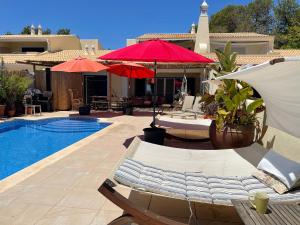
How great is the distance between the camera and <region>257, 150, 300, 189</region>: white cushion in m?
4.04

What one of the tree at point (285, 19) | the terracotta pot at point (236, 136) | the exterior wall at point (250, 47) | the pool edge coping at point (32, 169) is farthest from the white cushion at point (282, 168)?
the tree at point (285, 19)

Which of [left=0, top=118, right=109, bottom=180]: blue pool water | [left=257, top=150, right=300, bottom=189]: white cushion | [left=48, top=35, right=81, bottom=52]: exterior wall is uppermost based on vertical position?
[left=48, top=35, right=81, bottom=52]: exterior wall

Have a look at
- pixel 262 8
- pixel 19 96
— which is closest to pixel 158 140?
pixel 19 96

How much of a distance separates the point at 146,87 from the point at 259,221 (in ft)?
65.8

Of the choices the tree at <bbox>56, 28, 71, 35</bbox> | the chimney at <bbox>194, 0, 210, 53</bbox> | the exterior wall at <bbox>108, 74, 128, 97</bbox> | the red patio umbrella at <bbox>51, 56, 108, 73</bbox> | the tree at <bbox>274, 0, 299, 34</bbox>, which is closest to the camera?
the red patio umbrella at <bbox>51, 56, 108, 73</bbox>

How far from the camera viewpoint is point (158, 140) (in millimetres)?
8180

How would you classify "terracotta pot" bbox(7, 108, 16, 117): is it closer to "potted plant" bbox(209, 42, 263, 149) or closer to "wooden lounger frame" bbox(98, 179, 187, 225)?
"potted plant" bbox(209, 42, 263, 149)

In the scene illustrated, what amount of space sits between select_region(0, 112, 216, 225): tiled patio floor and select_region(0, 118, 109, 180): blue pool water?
1.85 m

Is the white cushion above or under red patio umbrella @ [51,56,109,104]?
under

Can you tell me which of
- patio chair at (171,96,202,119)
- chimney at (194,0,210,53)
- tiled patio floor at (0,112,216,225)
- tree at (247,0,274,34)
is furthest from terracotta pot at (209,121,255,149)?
tree at (247,0,274,34)

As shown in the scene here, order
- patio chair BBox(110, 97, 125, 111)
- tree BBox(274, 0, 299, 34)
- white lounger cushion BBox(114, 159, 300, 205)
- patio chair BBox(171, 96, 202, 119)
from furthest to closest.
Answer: tree BBox(274, 0, 299, 34)
patio chair BBox(110, 97, 125, 111)
patio chair BBox(171, 96, 202, 119)
white lounger cushion BBox(114, 159, 300, 205)

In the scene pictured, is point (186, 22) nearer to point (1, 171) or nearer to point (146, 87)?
point (146, 87)

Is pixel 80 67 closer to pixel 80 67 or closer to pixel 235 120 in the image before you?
pixel 80 67

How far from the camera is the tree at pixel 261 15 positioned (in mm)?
43219
